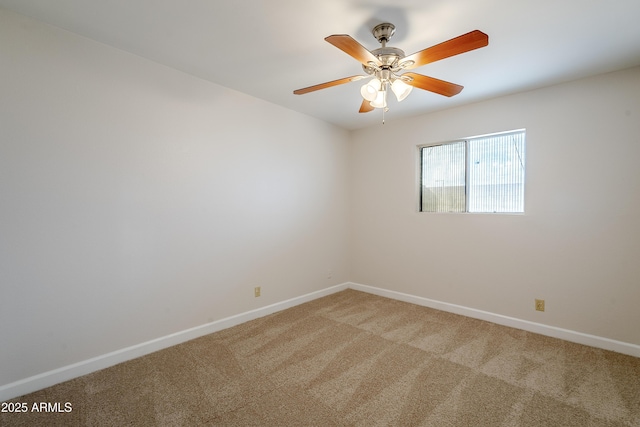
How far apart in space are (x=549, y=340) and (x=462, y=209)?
58.5 inches

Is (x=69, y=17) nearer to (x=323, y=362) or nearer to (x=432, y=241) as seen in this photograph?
(x=323, y=362)

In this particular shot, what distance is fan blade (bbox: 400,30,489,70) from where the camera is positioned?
55.4 inches

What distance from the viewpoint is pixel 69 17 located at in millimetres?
1887

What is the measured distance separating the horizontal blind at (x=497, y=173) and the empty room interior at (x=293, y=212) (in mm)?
49

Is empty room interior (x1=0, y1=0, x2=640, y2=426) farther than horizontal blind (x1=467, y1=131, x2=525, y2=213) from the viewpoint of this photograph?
No

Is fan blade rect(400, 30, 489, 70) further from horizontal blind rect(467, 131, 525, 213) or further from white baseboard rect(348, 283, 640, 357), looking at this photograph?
white baseboard rect(348, 283, 640, 357)

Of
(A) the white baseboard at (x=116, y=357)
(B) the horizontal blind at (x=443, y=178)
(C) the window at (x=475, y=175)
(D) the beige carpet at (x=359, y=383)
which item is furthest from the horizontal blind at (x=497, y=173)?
(A) the white baseboard at (x=116, y=357)

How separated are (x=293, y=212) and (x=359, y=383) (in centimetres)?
208

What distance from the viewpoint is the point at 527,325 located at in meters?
2.90

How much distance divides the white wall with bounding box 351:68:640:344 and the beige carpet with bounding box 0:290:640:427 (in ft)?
1.39

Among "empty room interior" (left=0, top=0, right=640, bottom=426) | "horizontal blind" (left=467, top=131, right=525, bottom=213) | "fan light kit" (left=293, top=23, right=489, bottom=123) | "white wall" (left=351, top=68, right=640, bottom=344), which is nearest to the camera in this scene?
"fan light kit" (left=293, top=23, right=489, bottom=123)

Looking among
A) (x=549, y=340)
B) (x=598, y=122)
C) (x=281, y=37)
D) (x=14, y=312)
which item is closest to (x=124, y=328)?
(x=14, y=312)

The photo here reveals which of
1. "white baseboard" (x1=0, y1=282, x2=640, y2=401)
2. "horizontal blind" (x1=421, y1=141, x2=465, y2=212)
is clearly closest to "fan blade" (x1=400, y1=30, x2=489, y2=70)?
"horizontal blind" (x1=421, y1=141, x2=465, y2=212)

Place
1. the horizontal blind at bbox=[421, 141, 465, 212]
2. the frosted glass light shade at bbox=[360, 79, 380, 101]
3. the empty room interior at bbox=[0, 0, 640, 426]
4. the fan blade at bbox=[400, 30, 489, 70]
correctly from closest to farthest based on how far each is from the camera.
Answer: the fan blade at bbox=[400, 30, 489, 70]
the empty room interior at bbox=[0, 0, 640, 426]
the frosted glass light shade at bbox=[360, 79, 380, 101]
the horizontal blind at bbox=[421, 141, 465, 212]
